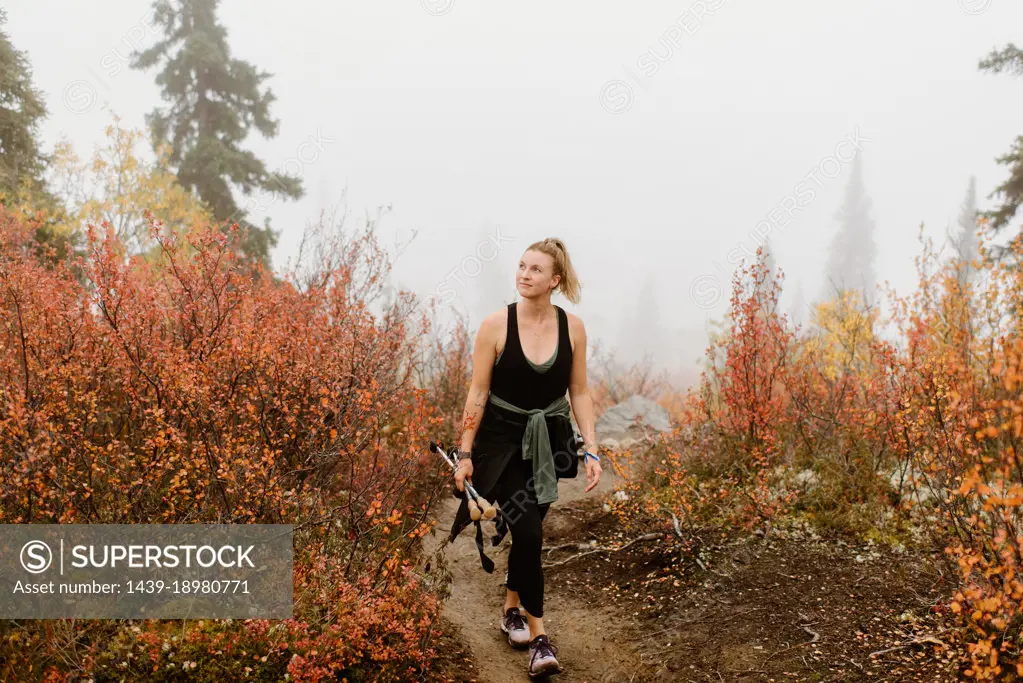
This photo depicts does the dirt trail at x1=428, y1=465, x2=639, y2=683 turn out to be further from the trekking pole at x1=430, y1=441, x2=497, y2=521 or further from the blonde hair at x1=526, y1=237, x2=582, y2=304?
the blonde hair at x1=526, y1=237, x2=582, y2=304

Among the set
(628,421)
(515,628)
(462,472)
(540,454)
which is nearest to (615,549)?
(515,628)

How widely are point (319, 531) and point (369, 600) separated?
0.72 metres

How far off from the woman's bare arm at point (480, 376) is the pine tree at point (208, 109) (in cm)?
1202

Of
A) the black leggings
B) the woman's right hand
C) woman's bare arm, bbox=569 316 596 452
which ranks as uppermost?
woman's bare arm, bbox=569 316 596 452

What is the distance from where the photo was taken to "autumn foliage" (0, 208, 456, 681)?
2.87 meters

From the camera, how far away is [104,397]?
3930mm

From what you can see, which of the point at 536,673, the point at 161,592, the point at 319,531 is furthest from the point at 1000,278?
the point at 161,592

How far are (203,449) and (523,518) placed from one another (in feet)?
5.39

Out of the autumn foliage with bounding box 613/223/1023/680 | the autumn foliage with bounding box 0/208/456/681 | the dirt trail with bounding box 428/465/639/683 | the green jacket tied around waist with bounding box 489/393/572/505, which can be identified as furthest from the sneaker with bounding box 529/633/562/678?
the autumn foliage with bounding box 613/223/1023/680

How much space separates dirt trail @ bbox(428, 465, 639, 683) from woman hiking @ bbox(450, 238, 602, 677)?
0.24m

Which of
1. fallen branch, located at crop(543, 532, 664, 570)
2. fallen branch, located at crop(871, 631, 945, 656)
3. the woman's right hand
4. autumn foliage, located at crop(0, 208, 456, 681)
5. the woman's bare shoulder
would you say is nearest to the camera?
autumn foliage, located at crop(0, 208, 456, 681)

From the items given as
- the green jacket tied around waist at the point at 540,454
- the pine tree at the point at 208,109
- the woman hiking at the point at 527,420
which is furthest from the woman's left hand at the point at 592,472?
the pine tree at the point at 208,109

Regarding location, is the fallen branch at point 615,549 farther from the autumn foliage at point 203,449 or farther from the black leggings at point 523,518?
the black leggings at point 523,518

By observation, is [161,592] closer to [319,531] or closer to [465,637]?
[319,531]
